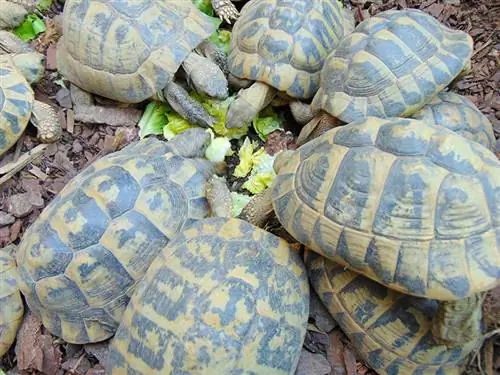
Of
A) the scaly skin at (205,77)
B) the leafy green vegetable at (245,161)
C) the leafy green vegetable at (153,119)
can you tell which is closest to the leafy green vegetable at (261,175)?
the leafy green vegetable at (245,161)

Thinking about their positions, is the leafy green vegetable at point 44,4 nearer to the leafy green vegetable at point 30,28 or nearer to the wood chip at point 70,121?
the leafy green vegetable at point 30,28

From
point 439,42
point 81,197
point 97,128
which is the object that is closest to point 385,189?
point 439,42

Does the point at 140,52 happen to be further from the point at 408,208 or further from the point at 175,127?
the point at 408,208

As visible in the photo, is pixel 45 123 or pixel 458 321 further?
pixel 45 123

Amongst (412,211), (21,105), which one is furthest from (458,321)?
(21,105)

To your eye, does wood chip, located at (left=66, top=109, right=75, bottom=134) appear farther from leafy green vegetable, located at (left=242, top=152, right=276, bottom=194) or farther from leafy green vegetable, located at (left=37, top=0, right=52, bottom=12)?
leafy green vegetable, located at (left=242, top=152, right=276, bottom=194)

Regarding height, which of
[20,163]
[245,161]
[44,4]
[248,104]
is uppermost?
[248,104]
